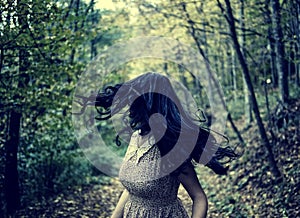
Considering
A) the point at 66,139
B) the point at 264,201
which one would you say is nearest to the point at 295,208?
the point at 264,201

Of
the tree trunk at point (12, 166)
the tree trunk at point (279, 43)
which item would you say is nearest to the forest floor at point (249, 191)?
the tree trunk at point (12, 166)

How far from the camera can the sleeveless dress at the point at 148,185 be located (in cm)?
249

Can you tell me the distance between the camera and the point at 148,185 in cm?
249

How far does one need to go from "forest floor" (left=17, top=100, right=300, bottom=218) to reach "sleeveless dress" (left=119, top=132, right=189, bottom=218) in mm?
3616

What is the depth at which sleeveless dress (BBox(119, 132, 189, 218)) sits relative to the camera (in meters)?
2.49

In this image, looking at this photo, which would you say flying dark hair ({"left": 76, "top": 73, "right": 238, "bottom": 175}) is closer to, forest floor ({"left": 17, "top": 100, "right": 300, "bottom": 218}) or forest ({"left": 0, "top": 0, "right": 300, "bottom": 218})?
forest ({"left": 0, "top": 0, "right": 300, "bottom": 218})

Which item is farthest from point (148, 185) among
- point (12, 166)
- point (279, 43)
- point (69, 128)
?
point (69, 128)

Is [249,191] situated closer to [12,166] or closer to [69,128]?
[69,128]

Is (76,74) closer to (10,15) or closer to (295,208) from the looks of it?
(10,15)

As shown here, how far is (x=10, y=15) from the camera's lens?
4.86 meters

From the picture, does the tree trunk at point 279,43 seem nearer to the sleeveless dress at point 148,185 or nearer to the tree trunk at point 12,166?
the tree trunk at point 12,166

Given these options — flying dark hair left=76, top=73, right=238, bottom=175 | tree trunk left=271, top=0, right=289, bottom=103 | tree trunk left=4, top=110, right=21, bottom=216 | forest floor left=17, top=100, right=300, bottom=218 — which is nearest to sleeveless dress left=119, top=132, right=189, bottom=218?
flying dark hair left=76, top=73, right=238, bottom=175

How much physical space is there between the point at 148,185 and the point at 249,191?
5382 mm

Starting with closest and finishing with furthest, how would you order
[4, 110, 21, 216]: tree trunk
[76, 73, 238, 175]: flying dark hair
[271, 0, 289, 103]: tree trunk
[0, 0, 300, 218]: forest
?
[76, 73, 238, 175]: flying dark hair
[0, 0, 300, 218]: forest
[4, 110, 21, 216]: tree trunk
[271, 0, 289, 103]: tree trunk
